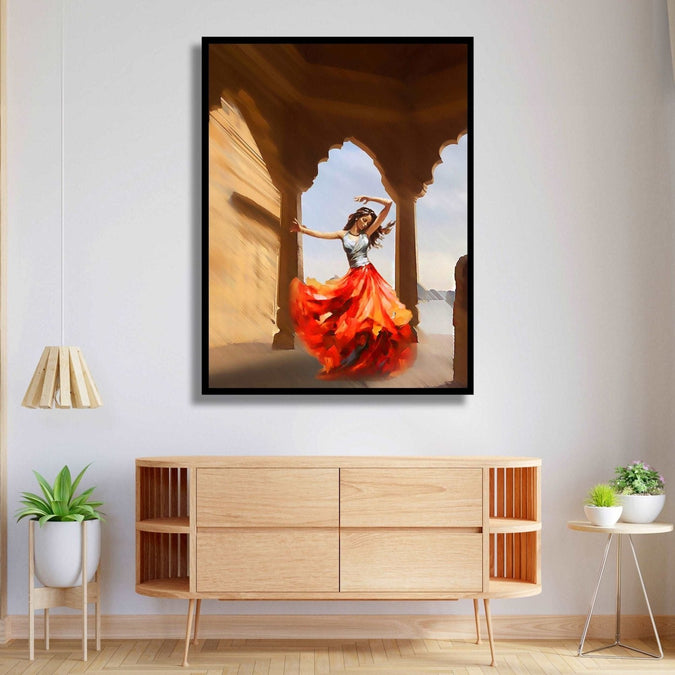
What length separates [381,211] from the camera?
12.4 ft

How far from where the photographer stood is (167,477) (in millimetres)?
3682

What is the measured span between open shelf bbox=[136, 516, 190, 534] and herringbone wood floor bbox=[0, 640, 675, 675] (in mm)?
500

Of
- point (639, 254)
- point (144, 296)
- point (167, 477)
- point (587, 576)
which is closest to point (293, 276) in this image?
point (144, 296)

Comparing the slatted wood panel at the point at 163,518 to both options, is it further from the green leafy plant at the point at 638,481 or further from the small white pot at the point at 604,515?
the green leafy plant at the point at 638,481

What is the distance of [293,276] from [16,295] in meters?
1.15

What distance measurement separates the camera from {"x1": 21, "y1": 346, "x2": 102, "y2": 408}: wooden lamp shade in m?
3.47

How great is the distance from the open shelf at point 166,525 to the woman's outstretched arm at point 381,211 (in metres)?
1.38

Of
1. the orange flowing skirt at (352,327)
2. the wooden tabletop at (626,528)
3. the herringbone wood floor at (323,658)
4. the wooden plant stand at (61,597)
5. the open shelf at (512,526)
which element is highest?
the orange flowing skirt at (352,327)

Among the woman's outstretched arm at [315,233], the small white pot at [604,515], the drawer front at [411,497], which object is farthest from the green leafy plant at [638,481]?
the woman's outstretched arm at [315,233]

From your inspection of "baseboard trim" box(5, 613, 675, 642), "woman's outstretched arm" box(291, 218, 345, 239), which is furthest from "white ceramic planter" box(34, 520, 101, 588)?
"woman's outstretched arm" box(291, 218, 345, 239)

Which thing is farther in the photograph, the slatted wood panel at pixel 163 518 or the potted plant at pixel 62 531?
the slatted wood panel at pixel 163 518

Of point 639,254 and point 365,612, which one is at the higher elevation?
point 639,254

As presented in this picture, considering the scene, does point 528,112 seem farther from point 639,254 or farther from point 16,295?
point 16,295

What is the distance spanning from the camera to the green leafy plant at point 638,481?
11.5 ft
